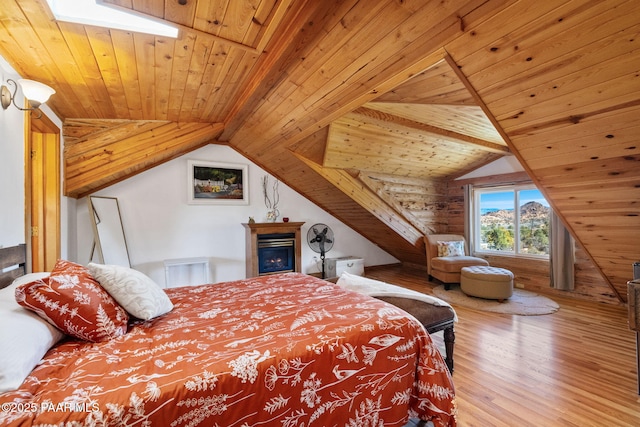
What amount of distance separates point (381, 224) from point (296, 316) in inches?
147

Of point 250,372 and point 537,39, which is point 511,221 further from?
point 250,372

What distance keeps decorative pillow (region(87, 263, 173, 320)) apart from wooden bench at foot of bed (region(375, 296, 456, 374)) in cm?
161

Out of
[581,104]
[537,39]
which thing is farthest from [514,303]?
Answer: [537,39]

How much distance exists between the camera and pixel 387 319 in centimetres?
154

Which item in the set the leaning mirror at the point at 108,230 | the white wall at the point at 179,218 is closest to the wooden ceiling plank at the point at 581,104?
the white wall at the point at 179,218

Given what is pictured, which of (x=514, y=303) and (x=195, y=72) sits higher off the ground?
(x=195, y=72)

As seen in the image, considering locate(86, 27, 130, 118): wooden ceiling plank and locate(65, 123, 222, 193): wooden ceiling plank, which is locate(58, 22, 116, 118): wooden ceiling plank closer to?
locate(86, 27, 130, 118): wooden ceiling plank

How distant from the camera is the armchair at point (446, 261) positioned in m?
4.52

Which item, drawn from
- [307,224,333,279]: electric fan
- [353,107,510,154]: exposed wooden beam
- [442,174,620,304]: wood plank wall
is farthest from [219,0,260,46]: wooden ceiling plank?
[442,174,620,304]: wood plank wall

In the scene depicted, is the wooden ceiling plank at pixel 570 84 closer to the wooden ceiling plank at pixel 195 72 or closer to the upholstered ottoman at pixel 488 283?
the wooden ceiling plank at pixel 195 72

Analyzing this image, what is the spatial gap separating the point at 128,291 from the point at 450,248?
4930 millimetres

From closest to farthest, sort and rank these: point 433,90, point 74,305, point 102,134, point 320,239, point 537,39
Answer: point 74,305, point 537,39, point 433,90, point 102,134, point 320,239

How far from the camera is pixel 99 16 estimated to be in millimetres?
1557

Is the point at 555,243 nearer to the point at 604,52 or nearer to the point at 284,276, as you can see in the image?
the point at 604,52
